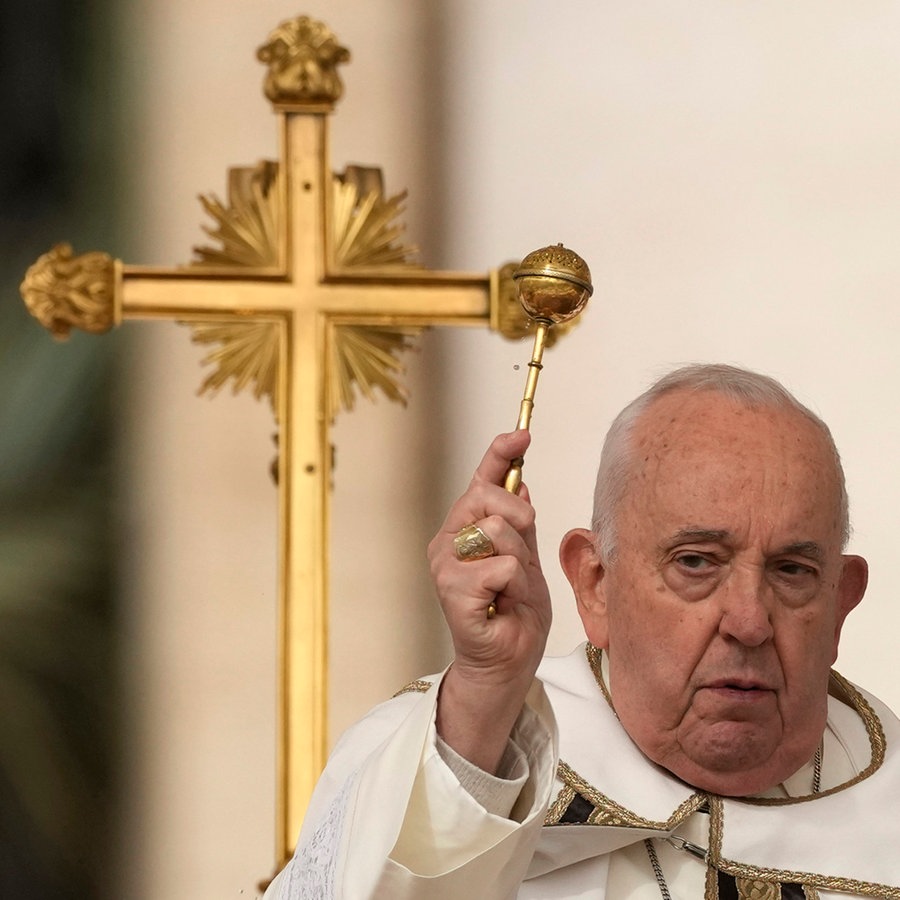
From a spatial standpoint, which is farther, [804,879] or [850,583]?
[850,583]

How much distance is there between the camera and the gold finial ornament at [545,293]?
257cm

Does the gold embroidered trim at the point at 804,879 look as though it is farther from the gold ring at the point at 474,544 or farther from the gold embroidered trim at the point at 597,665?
the gold ring at the point at 474,544

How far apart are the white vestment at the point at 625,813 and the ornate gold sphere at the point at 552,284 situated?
51cm

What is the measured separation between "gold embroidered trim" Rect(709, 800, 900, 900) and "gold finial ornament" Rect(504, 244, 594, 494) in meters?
0.83

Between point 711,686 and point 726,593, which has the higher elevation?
point 726,593

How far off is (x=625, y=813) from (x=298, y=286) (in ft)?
4.17

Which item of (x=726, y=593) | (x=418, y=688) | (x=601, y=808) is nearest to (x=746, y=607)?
(x=726, y=593)

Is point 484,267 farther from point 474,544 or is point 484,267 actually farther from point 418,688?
point 474,544

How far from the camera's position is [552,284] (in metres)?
2.57

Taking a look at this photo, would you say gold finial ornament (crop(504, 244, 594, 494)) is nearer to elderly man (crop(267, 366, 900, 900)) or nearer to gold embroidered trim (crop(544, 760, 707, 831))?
elderly man (crop(267, 366, 900, 900))

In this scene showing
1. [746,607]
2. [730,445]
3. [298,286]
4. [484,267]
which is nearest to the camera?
[746,607]

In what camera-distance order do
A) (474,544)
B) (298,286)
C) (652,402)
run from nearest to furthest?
(474,544) → (652,402) → (298,286)

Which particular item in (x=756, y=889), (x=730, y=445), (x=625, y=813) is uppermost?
(x=730, y=445)

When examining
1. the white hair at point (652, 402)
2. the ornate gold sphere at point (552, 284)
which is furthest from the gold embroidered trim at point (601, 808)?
the ornate gold sphere at point (552, 284)
